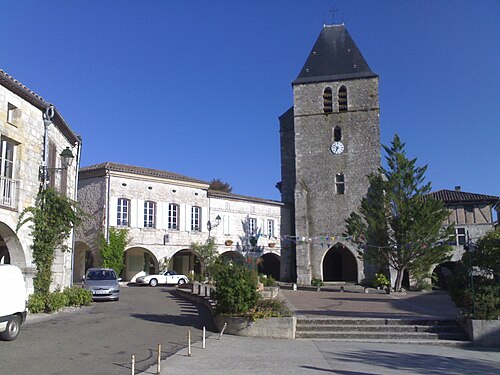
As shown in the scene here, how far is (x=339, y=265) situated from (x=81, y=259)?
60.8 feet

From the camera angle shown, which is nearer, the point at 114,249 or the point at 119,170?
the point at 114,249

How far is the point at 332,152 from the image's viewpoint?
35.2 metres

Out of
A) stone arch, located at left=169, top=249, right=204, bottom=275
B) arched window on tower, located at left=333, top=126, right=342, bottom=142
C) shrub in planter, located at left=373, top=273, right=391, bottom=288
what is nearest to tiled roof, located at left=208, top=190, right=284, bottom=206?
stone arch, located at left=169, top=249, right=204, bottom=275

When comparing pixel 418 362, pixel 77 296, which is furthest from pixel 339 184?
pixel 418 362

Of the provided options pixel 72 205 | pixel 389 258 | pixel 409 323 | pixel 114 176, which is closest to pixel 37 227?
pixel 72 205

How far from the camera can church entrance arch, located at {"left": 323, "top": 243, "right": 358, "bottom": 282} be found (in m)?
36.0

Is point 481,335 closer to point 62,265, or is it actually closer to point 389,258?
point 62,265

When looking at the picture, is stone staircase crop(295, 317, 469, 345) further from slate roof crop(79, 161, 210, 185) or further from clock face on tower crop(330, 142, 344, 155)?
clock face on tower crop(330, 142, 344, 155)

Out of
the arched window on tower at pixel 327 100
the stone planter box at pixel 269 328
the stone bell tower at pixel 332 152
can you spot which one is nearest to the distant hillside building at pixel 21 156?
the stone planter box at pixel 269 328

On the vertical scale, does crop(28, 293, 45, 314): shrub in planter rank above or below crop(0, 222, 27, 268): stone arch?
below

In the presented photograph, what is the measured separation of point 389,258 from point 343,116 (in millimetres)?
11822

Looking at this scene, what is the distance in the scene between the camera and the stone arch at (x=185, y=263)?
110 ft

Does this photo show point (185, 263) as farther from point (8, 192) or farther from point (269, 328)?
point (269, 328)

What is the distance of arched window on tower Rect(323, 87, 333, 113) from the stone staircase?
85.5ft
